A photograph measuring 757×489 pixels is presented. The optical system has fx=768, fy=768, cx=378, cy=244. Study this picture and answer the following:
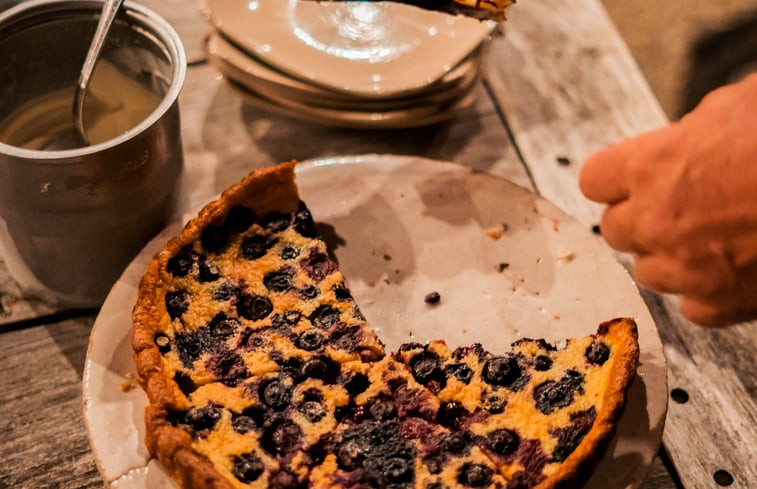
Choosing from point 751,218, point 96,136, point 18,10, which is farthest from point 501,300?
point 18,10

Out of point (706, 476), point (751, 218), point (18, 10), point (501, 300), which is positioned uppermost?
point (751, 218)

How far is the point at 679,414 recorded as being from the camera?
5.45ft

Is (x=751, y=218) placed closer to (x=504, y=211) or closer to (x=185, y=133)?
(x=504, y=211)

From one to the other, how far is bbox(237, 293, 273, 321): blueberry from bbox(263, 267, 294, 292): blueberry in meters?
0.04

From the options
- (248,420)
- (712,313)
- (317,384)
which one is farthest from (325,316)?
(712,313)

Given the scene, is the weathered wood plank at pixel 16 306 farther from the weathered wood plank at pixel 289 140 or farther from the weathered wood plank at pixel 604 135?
the weathered wood plank at pixel 604 135

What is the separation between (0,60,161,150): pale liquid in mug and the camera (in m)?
1.69

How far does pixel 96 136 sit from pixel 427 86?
0.80 metres

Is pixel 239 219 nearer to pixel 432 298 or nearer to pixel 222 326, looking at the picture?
pixel 222 326

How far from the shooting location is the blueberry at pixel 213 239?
1.63 metres

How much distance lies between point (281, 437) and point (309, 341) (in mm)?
228

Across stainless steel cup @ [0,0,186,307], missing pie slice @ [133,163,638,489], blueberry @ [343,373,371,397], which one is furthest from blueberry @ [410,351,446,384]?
stainless steel cup @ [0,0,186,307]

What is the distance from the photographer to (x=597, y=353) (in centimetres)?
148

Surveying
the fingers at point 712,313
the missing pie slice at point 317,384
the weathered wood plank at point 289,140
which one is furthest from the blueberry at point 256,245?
the fingers at point 712,313
